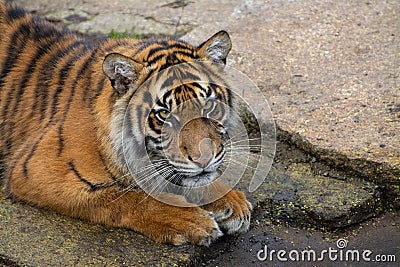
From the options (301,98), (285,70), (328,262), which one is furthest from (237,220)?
(285,70)

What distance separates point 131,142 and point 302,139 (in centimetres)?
108

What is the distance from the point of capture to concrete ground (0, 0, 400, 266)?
3199 millimetres

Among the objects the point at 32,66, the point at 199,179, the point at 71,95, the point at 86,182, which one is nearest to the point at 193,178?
the point at 199,179

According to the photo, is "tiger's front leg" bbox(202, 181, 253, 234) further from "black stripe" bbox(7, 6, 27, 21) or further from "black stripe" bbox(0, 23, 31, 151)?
"black stripe" bbox(7, 6, 27, 21)

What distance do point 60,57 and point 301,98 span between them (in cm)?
149

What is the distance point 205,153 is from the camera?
301 centimetres

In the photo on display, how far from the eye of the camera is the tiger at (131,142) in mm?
3127

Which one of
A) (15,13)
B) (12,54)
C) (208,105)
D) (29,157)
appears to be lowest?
(29,157)

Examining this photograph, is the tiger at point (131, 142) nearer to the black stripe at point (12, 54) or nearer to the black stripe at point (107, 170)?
the black stripe at point (107, 170)

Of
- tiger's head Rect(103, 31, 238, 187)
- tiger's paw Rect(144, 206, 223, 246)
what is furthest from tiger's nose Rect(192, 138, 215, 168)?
tiger's paw Rect(144, 206, 223, 246)

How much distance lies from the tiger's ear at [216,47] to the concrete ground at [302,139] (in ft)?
2.52

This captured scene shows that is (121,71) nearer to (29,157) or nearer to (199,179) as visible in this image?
(199,179)

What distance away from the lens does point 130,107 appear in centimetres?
325

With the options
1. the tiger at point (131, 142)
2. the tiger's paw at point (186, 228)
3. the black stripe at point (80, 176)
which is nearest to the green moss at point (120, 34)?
the tiger at point (131, 142)
